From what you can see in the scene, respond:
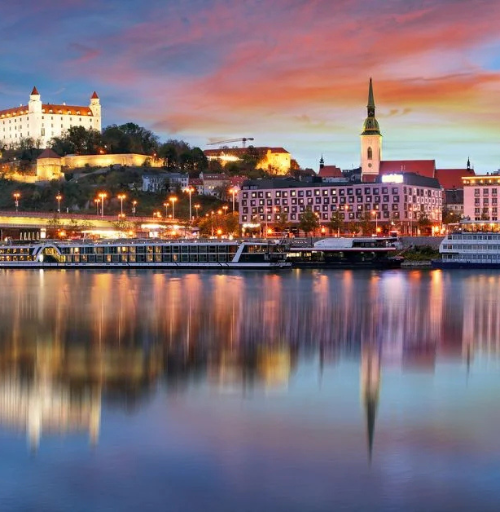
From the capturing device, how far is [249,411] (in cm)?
1486

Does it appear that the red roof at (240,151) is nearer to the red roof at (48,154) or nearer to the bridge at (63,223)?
the red roof at (48,154)

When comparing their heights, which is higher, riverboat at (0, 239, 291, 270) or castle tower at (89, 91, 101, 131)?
castle tower at (89, 91, 101, 131)

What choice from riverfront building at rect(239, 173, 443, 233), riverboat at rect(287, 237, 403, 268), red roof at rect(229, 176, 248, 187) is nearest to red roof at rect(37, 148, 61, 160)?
red roof at rect(229, 176, 248, 187)

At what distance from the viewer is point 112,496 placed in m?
10.3

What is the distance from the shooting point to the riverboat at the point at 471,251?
7300cm

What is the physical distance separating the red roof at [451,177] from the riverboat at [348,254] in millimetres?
73999

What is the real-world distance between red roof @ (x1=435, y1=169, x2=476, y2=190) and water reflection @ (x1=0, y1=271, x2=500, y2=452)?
104 metres

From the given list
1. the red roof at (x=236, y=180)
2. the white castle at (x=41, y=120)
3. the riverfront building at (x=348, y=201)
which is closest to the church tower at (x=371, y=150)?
the riverfront building at (x=348, y=201)

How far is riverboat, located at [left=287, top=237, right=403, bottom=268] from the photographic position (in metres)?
74.3

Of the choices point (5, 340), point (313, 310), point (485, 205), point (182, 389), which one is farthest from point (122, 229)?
point (182, 389)

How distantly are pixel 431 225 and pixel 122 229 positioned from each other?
1611 inches

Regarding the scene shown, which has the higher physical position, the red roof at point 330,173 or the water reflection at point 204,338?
the red roof at point 330,173

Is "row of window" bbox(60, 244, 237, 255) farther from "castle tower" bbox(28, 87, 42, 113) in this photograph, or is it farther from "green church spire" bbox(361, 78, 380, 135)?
"castle tower" bbox(28, 87, 42, 113)

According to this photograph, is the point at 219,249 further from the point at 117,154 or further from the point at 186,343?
the point at 117,154
